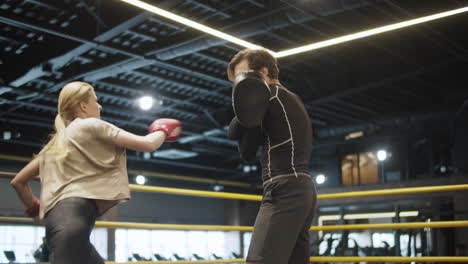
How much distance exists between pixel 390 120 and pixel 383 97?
40.2 inches

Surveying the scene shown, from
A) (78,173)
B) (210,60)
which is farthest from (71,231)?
(210,60)

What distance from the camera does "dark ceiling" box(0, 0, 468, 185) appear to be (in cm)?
718

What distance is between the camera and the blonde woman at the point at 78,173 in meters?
1.77

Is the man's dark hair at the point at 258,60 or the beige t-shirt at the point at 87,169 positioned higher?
the man's dark hair at the point at 258,60

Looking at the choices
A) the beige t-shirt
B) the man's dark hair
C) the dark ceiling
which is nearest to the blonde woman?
the beige t-shirt

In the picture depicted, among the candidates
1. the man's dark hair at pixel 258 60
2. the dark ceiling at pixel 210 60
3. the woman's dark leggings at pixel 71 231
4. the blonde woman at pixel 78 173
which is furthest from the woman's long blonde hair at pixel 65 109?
the dark ceiling at pixel 210 60

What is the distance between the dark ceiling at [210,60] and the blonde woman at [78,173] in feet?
15.8

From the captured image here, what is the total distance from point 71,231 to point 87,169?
250 millimetres

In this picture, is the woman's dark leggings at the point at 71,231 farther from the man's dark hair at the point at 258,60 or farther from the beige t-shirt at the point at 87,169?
the man's dark hair at the point at 258,60

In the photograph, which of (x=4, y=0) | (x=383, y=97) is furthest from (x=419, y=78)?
(x=4, y=0)

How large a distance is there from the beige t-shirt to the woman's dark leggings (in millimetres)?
46

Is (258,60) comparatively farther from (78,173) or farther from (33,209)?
(33,209)

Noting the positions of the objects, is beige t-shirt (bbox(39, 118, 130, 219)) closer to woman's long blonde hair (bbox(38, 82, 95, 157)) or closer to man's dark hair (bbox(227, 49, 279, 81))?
woman's long blonde hair (bbox(38, 82, 95, 157))

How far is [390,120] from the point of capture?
515 inches
